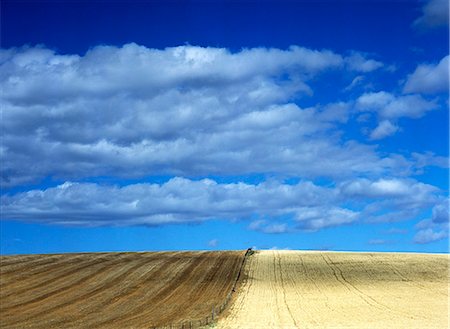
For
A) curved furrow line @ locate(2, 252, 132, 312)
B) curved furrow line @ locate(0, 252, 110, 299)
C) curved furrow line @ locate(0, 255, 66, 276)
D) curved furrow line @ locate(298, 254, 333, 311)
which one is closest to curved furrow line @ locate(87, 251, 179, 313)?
curved furrow line @ locate(2, 252, 132, 312)

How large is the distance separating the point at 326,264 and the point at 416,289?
21.5 m

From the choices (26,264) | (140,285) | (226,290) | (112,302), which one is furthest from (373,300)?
(26,264)

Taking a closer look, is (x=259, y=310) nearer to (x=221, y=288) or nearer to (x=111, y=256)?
(x=221, y=288)

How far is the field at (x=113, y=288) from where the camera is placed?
183 ft

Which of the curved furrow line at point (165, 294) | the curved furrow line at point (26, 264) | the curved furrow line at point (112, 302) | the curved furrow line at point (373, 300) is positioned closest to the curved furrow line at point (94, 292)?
the curved furrow line at point (112, 302)

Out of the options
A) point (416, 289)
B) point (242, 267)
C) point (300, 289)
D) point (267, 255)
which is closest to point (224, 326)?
point (300, 289)

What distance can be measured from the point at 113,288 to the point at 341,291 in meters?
24.9

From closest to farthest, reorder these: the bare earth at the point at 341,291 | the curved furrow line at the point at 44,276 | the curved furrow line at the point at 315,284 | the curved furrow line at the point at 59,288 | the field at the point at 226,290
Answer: the bare earth at the point at 341,291 → the field at the point at 226,290 → the curved furrow line at the point at 315,284 → the curved furrow line at the point at 59,288 → the curved furrow line at the point at 44,276

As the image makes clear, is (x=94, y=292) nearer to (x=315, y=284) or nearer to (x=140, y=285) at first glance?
(x=140, y=285)

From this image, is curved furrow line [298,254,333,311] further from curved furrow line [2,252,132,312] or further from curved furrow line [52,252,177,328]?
curved furrow line [2,252,132,312]

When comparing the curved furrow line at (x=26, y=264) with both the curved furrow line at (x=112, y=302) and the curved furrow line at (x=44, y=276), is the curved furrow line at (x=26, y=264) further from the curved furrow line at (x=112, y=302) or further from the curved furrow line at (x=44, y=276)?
the curved furrow line at (x=112, y=302)

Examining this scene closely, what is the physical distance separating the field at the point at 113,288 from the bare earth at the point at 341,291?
3943mm

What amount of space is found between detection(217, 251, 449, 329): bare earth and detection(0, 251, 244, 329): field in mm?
3943

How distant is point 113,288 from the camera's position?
72250 mm
